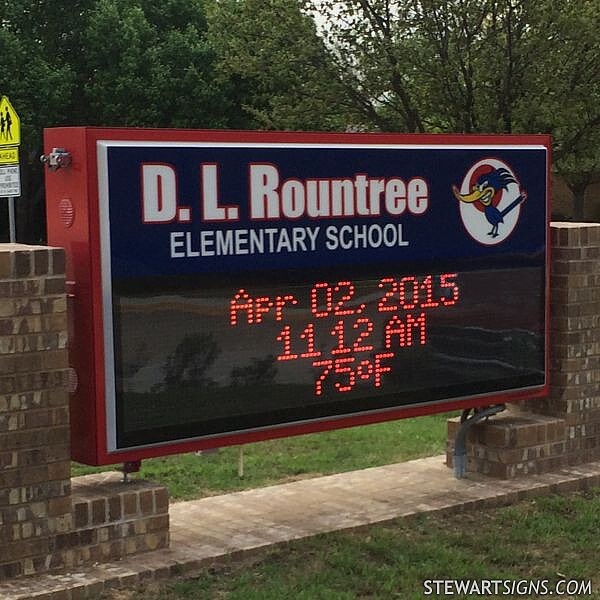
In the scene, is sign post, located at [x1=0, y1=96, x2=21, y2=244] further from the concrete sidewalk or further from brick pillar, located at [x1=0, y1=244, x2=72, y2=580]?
brick pillar, located at [x1=0, y1=244, x2=72, y2=580]

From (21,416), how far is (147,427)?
2.60ft

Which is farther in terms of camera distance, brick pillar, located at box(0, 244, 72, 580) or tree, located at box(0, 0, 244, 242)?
tree, located at box(0, 0, 244, 242)

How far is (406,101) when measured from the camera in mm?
19453

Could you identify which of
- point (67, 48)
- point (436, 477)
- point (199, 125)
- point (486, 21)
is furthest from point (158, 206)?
point (67, 48)

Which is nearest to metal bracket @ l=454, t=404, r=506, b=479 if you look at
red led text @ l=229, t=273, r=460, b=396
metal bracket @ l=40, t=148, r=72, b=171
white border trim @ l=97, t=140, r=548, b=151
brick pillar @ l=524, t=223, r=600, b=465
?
brick pillar @ l=524, t=223, r=600, b=465

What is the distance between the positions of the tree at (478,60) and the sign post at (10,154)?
7092 millimetres

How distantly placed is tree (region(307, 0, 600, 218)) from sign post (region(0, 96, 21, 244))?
7092 millimetres

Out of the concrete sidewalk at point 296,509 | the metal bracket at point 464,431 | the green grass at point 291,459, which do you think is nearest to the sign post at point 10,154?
the green grass at point 291,459

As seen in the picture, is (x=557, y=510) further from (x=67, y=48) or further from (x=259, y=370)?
(x=67, y=48)

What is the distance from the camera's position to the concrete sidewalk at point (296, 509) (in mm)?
6781

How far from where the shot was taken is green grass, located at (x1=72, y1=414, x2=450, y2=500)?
966cm

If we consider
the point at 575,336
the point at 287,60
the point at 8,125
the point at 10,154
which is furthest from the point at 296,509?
the point at 287,60

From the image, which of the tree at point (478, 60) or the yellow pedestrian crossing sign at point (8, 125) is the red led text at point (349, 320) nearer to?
the yellow pedestrian crossing sign at point (8, 125)

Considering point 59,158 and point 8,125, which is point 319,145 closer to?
point 59,158
